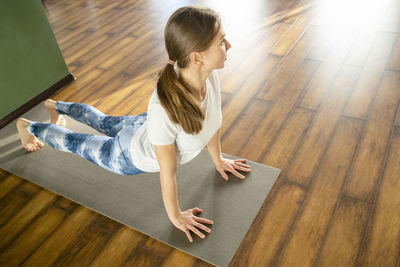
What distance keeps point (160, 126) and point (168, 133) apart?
0.04 meters

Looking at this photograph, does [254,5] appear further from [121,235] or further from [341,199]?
[121,235]

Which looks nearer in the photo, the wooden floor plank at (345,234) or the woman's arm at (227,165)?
the wooden floor plank at (345,234)

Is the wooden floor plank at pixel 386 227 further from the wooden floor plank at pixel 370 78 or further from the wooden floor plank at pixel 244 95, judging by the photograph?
the wooden floor plank at pixel 244 95

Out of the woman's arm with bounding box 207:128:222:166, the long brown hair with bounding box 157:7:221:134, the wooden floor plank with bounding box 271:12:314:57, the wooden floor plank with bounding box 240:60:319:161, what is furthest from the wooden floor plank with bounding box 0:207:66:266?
the wooden floor plank with bounding box 271:12:314:57

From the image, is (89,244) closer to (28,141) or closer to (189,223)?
(189,223)

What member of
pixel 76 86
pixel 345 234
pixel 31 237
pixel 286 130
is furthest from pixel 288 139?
pixel 76 86

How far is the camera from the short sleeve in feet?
4.17

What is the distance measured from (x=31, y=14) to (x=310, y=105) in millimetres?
1979

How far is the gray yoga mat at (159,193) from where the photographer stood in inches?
61.4

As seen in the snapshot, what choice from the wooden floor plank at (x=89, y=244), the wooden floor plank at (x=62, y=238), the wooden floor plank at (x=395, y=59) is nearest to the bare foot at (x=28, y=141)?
the wooden floor plank at (x=62, y=238)

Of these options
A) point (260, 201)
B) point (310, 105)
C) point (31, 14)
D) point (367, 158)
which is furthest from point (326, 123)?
point (31, 14)

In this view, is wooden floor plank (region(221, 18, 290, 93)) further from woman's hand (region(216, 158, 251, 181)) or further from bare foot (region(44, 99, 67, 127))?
bare foot (region(44, 99, 67, 127))

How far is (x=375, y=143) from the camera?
1.86 meters

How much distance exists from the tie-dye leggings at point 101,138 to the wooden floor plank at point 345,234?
0.86 meters
